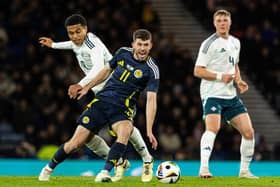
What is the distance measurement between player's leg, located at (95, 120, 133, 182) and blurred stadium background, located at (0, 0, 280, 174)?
7978 millimetres

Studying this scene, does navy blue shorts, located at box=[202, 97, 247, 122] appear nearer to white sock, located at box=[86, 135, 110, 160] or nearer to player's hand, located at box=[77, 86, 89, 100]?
white sock, located at box=[86, 135, 110, 160]

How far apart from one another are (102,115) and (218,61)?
211cm

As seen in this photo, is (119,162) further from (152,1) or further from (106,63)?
(152,1)

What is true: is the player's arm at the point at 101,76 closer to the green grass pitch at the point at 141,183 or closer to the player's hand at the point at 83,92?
the player's hand at the point at 83,92

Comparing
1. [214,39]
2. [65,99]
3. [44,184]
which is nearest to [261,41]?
[65,99]

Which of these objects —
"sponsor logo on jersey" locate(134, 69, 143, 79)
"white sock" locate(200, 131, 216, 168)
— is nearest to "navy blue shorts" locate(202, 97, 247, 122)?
"white sock" locate(200, 131, 216, 168)

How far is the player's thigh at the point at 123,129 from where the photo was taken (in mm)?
12172

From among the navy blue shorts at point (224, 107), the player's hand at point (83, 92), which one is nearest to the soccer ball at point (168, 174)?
the navy blue shorts at point (224, 107)

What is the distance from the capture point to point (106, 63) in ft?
43.6

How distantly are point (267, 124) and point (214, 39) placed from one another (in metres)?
10.9

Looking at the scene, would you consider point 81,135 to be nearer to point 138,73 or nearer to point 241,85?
point 138,73

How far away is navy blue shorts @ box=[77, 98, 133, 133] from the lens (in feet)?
40.6

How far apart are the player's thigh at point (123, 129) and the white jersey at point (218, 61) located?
172cm

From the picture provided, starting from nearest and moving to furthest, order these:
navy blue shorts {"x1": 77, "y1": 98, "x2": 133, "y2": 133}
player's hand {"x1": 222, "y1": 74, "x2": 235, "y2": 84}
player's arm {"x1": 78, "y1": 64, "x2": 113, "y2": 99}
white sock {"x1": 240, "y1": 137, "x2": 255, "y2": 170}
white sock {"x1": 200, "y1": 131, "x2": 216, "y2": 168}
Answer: navy blue shorts {"x1": 77, "y1": 98, "x2": 133, "y2": 133}, player's arm {"x1": 78, "y1": 64, "x2": 113, "y2": 99}, player's hand {"x1": 222, "y1": 74, "x2": 235, "y2": 84}, white sock {"x1": 200, "y1": 131, "x2": 216, "y2": 168}, white sock {"x1": 240, "y1": 137, "x2": 255, "y2": 170}
